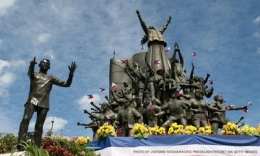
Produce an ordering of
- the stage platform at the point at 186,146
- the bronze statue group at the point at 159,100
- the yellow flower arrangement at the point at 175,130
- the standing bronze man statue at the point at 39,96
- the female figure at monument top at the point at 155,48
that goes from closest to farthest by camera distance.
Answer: the standing bronze man statue at the point at 39,96
the stage platform at the point at 186,146
the yellow flower arrangement at the point at 175,130
the bronze statue group at the point at 159,100
the female figure at monument top at the point at 155,48

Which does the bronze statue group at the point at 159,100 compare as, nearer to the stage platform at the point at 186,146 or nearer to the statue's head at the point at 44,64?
the stage platform at the point at 186,146

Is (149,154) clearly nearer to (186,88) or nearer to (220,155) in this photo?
(220,155)

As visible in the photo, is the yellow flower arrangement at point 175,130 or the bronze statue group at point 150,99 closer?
the bronze statue group at point 150,99

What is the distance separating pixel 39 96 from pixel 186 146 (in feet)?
19.3

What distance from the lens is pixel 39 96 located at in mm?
8289

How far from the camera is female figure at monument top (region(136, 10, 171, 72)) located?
24.7 metres

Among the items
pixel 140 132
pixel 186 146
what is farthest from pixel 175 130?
pixel 140 132

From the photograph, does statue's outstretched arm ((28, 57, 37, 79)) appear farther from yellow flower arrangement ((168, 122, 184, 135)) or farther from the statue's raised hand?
yellow flower arrangement ((168, 122, 184, 135))

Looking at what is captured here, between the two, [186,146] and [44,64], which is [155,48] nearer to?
[186,146]

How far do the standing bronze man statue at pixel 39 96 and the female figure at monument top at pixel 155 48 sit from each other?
50.7 feet

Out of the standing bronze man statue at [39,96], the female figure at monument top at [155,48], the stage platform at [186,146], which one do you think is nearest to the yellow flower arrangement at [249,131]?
the stage platform at [186,146]

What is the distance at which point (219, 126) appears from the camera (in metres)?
16.8

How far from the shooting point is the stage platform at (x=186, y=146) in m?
11.9

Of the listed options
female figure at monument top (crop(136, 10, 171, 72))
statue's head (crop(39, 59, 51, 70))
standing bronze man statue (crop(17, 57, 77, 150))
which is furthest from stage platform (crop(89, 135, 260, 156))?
female figure at monument top (crop(136, 10, 171, 72))
